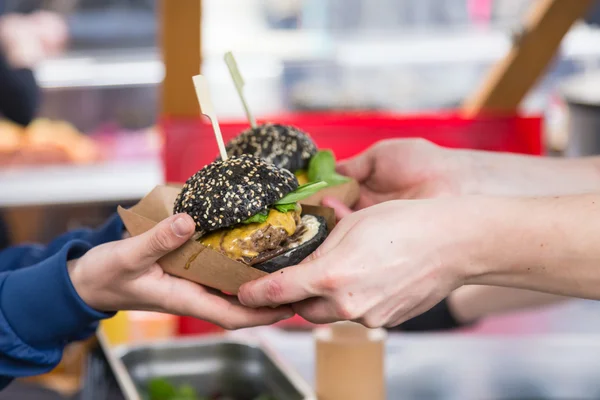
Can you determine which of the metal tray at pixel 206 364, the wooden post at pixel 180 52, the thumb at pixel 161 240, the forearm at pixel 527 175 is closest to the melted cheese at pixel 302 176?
the forearm at pixel 527 175

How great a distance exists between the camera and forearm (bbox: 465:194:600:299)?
54.2 inches

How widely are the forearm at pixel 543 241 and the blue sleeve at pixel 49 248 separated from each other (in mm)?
942

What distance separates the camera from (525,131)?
3.10 m

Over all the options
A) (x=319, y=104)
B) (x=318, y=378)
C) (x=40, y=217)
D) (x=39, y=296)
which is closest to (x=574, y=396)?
(x=318, y=378)

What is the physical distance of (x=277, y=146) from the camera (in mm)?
1908

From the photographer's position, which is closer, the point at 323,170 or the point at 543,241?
the point at 543,241

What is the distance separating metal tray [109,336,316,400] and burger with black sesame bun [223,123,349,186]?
726mm

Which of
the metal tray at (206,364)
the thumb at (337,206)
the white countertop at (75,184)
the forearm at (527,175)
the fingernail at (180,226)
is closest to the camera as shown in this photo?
the fingernail at (180,226)

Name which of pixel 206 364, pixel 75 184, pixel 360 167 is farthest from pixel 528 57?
pixel 75 184

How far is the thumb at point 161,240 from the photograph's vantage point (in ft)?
4.54

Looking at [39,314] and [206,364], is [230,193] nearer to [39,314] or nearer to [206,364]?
[39,314]

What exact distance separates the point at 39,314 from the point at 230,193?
0.51 m

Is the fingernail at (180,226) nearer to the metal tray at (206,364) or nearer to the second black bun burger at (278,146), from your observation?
the second black bun burger at (278,146)

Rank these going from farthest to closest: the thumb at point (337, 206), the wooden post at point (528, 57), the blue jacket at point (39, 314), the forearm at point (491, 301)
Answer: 1. the wooden post at point (528, 57)
2. the forearm at point (491, 301)
3. the thumb at point (337, 206)
4. the blue jacket at point (39, 314)
